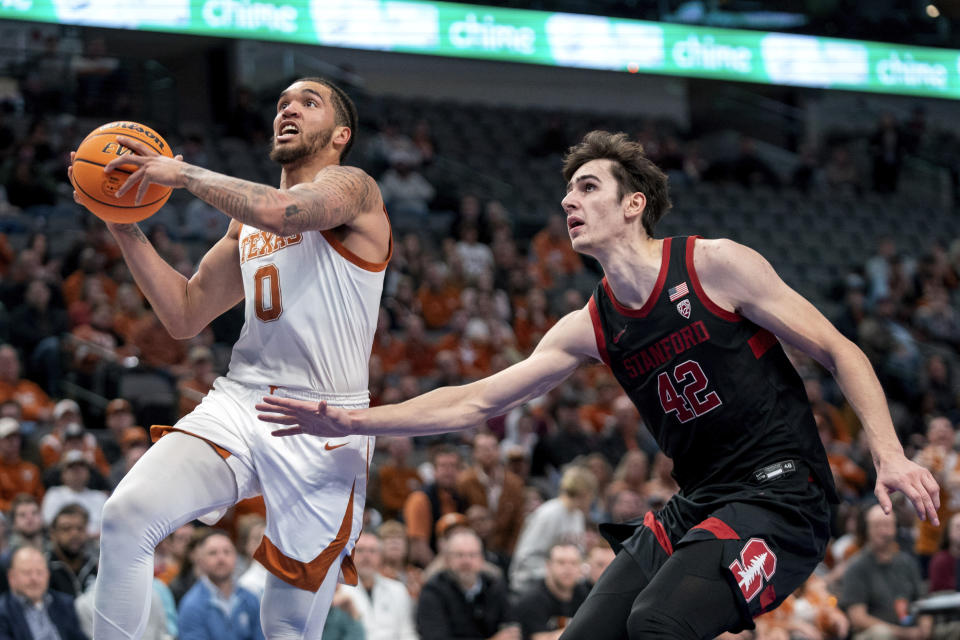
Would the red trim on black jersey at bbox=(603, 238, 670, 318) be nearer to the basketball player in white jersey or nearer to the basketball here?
the basketball player in white jersey

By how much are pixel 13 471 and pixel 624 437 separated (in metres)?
6.30

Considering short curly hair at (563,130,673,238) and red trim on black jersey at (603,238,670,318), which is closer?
red trim on black jersey at (603,238,670,318)

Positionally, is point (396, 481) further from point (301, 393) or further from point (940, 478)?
point (301, 393)

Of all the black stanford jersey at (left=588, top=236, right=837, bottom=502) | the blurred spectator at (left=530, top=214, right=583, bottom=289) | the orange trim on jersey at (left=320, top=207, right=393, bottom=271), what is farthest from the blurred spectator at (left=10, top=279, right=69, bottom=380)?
the black stanford jersey at (left=588, top=236, right=837, bottom=502)

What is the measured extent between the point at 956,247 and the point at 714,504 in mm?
17453

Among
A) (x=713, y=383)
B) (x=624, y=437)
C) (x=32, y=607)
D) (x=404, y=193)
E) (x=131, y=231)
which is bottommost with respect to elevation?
(x=624, y=437)

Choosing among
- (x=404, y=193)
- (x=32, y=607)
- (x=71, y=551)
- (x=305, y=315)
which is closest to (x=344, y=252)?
(x=305, y=315)

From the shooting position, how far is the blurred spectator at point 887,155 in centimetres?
2339

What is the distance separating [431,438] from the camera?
13.5 metres

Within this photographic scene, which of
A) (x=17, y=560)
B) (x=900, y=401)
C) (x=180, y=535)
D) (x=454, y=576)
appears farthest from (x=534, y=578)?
(x=900, y=401)

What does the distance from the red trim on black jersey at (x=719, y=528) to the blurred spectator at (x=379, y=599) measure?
4.73 meters

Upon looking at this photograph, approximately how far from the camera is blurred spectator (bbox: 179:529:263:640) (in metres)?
7.90

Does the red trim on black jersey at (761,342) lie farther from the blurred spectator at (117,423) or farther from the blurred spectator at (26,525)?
the blurred spectator at (117,423)

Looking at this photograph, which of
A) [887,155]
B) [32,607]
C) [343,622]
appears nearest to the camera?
[32,607]
